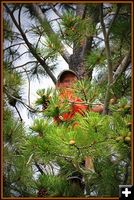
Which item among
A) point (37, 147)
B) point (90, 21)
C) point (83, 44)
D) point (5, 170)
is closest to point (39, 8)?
point (83, 44)

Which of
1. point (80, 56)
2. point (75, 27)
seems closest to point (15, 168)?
point (75, 27)

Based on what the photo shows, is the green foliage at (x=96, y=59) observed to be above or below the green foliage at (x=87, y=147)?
above

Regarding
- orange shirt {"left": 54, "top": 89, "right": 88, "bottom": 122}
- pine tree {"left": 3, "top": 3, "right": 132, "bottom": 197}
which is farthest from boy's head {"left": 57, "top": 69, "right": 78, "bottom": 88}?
orange shirt {"left": 54, "top": 89, "right": 88, "bottom": 122}

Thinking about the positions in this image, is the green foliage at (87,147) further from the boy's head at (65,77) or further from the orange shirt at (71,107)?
the boy's head at (65,77)

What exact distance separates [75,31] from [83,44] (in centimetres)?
68

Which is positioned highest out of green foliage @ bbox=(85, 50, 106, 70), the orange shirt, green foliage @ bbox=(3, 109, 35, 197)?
green foliage @ bbox=(85, 50, 106, 70)

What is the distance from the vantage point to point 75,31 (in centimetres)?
158

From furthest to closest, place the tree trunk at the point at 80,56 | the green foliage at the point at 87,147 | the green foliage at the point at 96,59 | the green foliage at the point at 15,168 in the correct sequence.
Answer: the tree trunk at the point at 80,56
the green foliage at the point at 96,59
the green foliage at the point at 15,168
the green foliage at the point at 87,147

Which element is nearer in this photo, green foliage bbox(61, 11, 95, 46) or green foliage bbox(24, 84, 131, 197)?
green foliage bbox(24, 84, 131, 197)

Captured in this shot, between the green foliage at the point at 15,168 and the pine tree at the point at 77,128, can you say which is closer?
the pine tree at the point at 77,128

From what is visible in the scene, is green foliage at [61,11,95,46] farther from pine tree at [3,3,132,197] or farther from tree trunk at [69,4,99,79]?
tree trunk at [69,4,99,79]

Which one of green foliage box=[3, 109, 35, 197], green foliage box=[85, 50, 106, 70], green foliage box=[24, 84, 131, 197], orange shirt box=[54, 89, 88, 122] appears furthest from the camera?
green foliage box=[85, 50, 106, 70]

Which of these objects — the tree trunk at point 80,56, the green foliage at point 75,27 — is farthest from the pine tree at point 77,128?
the tree trunk at point 80,56

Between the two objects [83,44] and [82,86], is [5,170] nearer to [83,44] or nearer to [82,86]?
[82,86]
